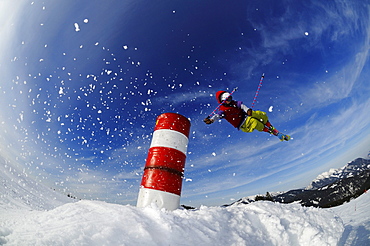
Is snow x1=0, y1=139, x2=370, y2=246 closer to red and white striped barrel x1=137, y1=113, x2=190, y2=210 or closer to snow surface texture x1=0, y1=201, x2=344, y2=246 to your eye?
snow surface texture x1=0, y1=201, x2=344, y2=246

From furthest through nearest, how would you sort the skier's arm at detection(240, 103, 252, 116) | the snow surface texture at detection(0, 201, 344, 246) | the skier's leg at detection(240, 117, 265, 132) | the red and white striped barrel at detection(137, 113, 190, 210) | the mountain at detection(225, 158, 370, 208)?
1. the mountain at detection(225, 158, 370, 208)
2. the skier's leg at detection(240, 117, 265, 132)
3. the skier's arm at detection(240, 103, 252, 116)
4. the red and white striped barrel at detection(137, 113, 190, 210)
5. the snow surface texture at detection(0, 201, 344, 246)

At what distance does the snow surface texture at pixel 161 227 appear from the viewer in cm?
141

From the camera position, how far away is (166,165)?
3.45 m

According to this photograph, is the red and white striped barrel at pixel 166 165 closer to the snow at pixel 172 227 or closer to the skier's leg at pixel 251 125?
the snow at pixel 172 227

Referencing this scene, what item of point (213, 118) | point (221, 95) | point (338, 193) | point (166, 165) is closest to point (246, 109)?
point (221, 95)

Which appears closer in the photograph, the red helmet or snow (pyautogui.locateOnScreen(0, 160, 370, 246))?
snow (pyautogui.locateOnScreen(0, 160, 370, 246))

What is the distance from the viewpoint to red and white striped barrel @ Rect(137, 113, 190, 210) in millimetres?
3334

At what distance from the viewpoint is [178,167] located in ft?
11.7

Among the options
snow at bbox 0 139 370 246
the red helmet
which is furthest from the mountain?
the red helmet

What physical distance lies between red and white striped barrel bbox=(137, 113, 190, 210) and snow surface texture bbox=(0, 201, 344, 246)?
126 centimetres

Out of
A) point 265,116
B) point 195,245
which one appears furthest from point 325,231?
point 265,116

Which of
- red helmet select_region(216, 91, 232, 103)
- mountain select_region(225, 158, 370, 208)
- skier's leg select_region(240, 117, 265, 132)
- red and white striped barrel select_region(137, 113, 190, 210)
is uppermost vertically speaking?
red helmet select_region(216, 91, 232, 103)

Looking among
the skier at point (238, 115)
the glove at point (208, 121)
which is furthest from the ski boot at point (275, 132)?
the glove at point (208, 121)

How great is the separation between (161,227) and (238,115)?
16.9ft
